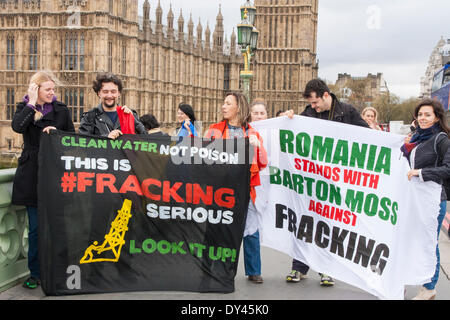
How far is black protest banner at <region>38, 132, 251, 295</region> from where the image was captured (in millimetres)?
4348

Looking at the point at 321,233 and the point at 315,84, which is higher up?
the point at 315,84

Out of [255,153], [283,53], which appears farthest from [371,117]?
[283,53]

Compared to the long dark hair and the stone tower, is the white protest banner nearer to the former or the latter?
the long dark hair

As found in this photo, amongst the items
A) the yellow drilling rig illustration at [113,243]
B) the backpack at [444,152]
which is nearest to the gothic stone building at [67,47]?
the yellow drilling rig illustration at [113,243]

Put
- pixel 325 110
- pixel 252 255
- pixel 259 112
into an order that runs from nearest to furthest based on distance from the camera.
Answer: pixel 252 255 → pixel 325 110 → pixel 259 112

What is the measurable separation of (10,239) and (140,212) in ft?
4.03

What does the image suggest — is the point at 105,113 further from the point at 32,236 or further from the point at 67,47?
the point at 67,47

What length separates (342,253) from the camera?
4.59 meters

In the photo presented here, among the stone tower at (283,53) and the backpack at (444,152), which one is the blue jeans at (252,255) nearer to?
the backpack at (444,152)

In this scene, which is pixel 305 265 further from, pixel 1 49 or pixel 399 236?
pixel 1 49

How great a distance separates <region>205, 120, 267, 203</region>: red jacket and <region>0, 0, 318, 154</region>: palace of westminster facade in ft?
79.1

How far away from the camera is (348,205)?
4.59 metres

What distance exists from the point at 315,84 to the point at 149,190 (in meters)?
1.83

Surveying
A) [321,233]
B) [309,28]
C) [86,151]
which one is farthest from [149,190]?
[309,28]
